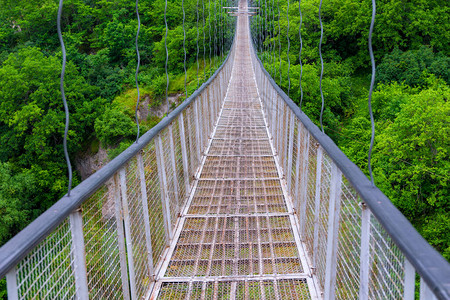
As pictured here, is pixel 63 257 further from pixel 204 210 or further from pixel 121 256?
pixel 204 210

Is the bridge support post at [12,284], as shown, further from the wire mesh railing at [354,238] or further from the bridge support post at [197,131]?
the bridge support post at [197,131]

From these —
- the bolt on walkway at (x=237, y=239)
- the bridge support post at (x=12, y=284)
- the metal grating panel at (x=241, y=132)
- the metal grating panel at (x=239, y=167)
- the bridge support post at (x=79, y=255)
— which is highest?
the bridge support post at (x=12, y=284)

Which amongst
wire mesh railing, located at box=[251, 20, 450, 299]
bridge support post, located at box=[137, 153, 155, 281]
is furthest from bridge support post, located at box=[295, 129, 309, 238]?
bridge support post, located at box=[137, 153, 155, 281]

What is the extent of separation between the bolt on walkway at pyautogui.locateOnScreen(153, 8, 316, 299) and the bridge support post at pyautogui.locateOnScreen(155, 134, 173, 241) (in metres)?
0.11

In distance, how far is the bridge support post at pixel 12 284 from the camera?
2.90ft

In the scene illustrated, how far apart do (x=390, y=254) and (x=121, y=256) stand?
3.35ft

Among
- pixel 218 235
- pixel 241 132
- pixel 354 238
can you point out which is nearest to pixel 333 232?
pixel 354 238

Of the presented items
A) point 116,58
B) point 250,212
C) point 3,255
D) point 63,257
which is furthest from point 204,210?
point 116,58

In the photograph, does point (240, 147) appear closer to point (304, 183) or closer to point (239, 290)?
point (304, 183)

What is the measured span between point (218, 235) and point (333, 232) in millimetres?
1186

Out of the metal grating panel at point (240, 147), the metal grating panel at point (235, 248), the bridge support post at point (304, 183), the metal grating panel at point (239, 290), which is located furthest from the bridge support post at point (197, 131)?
the metal grating panel at point (239, 290)

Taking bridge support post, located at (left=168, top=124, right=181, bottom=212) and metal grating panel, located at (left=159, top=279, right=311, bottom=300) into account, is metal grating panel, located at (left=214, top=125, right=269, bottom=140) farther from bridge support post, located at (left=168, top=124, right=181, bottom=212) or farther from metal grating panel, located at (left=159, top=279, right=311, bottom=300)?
metal grating panel, located at (left=159, top=279, right=311, bottom=300)

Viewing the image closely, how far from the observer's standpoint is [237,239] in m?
2.73

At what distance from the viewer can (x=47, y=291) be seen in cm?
107
